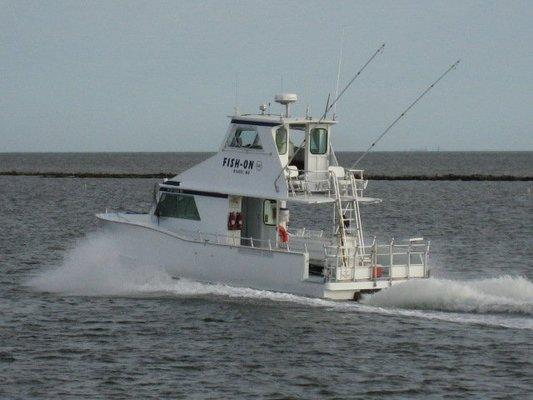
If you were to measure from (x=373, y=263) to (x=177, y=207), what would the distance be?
18.0 feet

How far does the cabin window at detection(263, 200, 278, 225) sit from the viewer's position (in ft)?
88.2

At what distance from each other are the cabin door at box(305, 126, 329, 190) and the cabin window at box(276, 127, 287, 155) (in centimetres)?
52

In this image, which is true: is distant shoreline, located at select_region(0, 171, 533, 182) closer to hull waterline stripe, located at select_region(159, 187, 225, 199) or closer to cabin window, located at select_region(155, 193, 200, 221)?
cabin window, located at select_region(155, 193, 200, 221)

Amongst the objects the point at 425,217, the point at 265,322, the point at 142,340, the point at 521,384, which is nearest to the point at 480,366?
the point at 521,384

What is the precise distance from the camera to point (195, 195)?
27312 mm

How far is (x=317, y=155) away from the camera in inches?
1037

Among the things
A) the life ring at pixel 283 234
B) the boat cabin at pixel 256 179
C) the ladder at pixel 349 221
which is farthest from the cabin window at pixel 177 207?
the ladder at pixel 349 221

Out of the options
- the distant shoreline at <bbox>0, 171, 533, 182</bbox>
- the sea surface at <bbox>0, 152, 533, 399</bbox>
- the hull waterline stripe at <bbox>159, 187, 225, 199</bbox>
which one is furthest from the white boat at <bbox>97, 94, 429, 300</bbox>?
the distant shoreline at <bbox>0, 171, 533, 182</bbox>

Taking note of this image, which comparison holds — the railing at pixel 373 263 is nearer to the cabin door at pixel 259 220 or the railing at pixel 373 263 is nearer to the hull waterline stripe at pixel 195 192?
the cabin door at pixel 259 220

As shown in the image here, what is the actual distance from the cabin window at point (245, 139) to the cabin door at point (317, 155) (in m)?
1.17

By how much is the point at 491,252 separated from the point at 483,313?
1650 cm

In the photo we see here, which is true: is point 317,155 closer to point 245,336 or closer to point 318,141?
point 318,141

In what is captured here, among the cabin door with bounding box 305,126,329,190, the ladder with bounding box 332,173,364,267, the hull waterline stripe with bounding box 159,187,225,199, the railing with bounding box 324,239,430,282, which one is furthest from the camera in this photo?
the hull waterline stripe with bounding box 159,187,225,199

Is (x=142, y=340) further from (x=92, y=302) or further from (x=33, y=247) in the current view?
(x=33, y=247)
